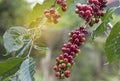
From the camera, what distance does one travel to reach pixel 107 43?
0.93 meters

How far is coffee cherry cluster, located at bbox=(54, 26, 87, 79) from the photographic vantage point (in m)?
0.83

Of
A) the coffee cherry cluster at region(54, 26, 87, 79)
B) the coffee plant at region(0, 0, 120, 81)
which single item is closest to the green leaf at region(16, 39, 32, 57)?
the coffee plant at region(0, 0, 120, 81)

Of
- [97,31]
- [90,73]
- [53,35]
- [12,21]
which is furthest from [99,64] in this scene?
[97,31]

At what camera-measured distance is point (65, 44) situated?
35.2 inches

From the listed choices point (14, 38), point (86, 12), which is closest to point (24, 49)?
point (14, 38)

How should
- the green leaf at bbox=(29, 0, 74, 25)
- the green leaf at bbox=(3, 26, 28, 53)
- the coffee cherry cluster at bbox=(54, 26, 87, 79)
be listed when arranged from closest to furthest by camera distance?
the coffee cherry cluster at bbox=(54, 26, 87, 79), the green leaf at bbox=(3, 26, 28, 53), the green leaf at bbox=(29, 0, 74, 25)

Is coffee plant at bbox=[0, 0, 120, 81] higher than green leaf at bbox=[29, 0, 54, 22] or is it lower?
lower

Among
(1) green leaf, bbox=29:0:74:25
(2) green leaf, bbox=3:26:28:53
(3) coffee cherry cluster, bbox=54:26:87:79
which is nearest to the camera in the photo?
(3) coffee cherry cluster, bbox=54:26:87:79

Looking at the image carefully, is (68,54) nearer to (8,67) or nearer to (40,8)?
(8,67)

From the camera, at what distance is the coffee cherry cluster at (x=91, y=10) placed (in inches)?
35.8

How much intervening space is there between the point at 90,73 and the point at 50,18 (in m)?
4.86

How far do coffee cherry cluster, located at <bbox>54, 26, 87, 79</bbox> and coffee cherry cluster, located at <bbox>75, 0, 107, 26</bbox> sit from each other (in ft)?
0.09

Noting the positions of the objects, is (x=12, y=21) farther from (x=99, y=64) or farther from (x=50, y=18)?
(x=50, y=18)

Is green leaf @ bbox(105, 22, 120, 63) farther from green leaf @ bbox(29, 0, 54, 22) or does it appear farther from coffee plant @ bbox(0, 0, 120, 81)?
green leaf @ bbox(29, 0, 54, 22)
